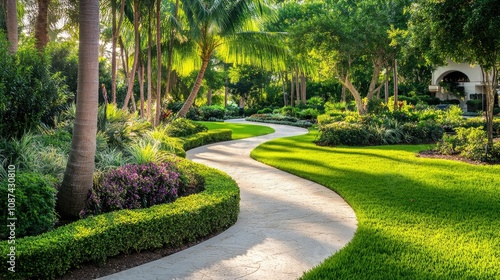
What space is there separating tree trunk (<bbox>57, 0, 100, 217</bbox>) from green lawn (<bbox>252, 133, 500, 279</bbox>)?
9.80 feet

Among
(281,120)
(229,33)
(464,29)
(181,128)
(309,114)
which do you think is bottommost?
(181,128)

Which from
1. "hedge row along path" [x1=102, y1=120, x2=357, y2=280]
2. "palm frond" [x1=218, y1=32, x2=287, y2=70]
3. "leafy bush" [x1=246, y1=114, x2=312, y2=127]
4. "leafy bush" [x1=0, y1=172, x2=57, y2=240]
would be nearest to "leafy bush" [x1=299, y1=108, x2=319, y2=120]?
"leafy bush" [x1=246, y1=114, x2=312, y2=127]

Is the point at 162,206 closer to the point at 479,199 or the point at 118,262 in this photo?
the point at 118,262

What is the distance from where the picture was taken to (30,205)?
14.9 feet

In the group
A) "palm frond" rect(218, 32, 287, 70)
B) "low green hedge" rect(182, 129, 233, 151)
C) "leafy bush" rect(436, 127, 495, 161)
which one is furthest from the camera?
"palm frond" rect(218, 32, 287, 70)

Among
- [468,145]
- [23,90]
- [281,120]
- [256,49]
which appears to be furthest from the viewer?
[281,120]

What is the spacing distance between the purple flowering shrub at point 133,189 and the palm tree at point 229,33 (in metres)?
11.2

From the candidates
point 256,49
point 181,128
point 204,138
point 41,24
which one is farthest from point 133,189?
point 256,49

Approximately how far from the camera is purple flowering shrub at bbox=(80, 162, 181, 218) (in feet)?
18.1

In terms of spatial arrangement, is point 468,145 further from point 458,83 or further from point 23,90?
point 458,83

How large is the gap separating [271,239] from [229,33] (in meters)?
13.5

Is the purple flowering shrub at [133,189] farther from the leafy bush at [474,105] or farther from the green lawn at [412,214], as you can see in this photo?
the leafy bush at [474,105]

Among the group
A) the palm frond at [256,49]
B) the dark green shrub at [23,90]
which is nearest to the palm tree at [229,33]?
the palm frond at [256,49]

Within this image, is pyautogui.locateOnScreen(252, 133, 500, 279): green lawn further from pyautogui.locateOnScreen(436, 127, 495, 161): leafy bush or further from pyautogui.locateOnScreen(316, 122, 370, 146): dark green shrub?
pyautogui.locateOnScreen(316, 122, 370, 146): dark green shrub
